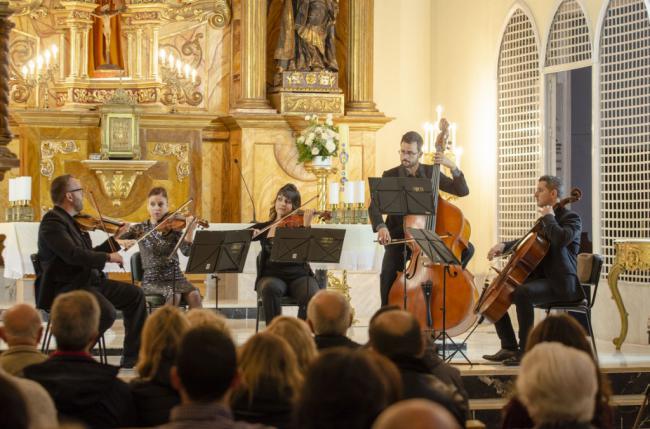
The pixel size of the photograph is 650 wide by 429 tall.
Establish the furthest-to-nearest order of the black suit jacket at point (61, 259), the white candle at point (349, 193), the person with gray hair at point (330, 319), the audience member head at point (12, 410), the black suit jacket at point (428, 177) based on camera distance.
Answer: the white candle at point (349, 193)
the black suit jacket at point (428, 177)
the black suit jacket at point (61, 259)
the person with gray hair at point (330, 319)
the audience member head at point (12, 410)

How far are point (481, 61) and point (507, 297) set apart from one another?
5128 mm

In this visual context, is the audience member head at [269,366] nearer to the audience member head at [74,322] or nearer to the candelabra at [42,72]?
the audience member head at [74,322]

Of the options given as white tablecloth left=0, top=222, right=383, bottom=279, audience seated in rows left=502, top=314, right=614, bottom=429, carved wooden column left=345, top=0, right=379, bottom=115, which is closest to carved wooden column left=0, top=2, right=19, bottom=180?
white tablecloth left=0, top=222, right=383, bottom=279

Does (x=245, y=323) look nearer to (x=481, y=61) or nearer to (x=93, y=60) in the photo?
(x=93, y=60)

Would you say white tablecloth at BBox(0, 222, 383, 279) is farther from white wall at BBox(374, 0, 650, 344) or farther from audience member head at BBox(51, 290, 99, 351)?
audience member head at BBox(51, 290, 99, 351)

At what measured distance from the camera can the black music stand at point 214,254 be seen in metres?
7.50

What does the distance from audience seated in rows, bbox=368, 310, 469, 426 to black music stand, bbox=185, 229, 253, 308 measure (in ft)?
10.9

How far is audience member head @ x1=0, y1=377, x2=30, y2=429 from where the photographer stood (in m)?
2.64

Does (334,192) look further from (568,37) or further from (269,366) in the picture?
(269,366)

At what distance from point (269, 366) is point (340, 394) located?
48.0 inches

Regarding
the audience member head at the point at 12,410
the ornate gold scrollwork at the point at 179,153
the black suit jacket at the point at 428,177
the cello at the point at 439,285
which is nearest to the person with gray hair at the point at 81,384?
the audience member head at the point at 12,410

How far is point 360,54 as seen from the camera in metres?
12.1

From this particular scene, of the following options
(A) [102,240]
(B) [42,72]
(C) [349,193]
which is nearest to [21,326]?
(A) [102,240]

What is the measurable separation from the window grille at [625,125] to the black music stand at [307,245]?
3473 mm
